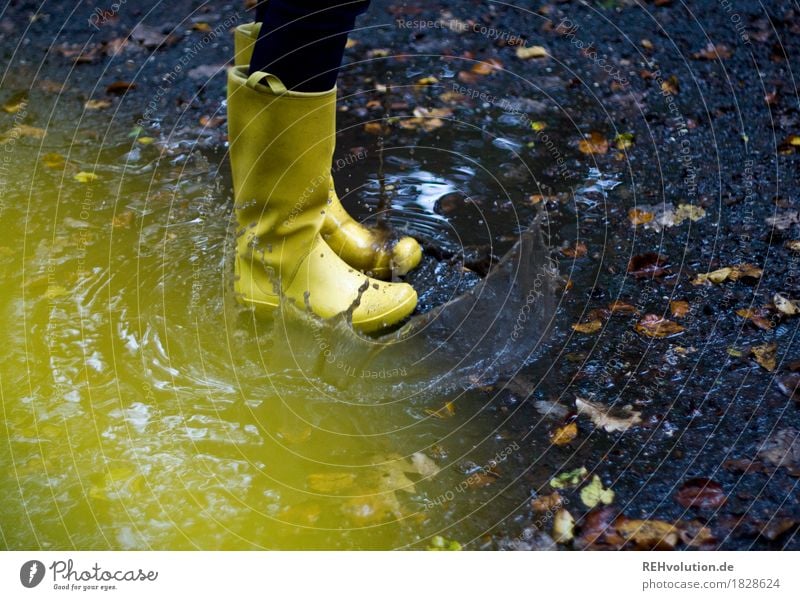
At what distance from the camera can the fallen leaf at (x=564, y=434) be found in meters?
1.88

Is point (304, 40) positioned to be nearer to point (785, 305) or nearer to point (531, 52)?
point (785, 305)

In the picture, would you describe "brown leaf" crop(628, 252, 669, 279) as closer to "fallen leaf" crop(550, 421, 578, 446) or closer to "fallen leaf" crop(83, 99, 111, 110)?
"fallen leaf" crop(550, 421, 578, 446)

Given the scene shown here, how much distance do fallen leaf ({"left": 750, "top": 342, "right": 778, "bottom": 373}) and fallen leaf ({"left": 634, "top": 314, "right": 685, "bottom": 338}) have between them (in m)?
0.18

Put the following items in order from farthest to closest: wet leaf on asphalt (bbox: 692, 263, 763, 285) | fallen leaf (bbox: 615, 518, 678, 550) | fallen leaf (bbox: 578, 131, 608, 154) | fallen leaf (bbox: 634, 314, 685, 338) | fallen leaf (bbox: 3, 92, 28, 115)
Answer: fallen leaf (bbox: 3, 92, 28, 115) < fallen leaf (bbox: 578, 131, 608, 154) < wet leaf on asphalt (bbox: 692, 263, 763, 285) < fallen leaf (bbox: 634, 314, 685, 338) < fallen leaf (bbox: 615, 518, 678, 550)

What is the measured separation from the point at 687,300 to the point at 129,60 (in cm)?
254

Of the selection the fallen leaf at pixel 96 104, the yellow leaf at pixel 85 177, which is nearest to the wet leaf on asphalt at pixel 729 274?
the yellow leaf at pixel 85 177

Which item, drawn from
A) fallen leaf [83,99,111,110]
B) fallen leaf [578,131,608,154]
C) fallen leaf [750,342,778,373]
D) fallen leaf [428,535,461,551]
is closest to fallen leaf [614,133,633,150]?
fallen leaf [578,131,608,154]

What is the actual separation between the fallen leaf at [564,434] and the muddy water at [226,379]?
0.08m

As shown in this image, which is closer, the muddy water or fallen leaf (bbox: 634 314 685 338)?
the muddy water

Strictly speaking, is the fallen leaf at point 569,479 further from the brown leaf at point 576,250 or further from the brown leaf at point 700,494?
the brown leaf at point 576,250

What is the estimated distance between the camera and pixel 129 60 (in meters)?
3.58

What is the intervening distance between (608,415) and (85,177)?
1.87 metres

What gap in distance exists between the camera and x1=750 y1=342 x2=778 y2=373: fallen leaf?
2053mm

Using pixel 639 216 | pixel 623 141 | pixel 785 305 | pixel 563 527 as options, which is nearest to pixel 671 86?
pixel 623 141
